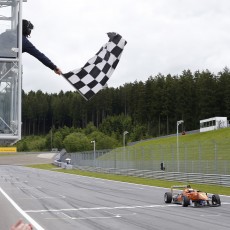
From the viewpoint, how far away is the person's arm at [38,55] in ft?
10.1

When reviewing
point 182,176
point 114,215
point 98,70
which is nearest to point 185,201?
point 114,215

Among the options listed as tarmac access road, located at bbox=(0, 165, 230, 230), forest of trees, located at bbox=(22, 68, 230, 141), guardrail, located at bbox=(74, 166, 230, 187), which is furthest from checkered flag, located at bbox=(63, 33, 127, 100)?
forest of trees, located at bbox=(22, 68, 230, 141)

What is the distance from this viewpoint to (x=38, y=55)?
3.07 meters

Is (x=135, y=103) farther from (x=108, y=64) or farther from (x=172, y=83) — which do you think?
(x=108, y=64)

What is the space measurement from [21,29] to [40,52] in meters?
0.18

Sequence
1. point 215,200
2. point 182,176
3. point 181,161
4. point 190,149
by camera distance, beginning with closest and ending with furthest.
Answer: point 215,200 < point 182,176 < point 181,161 < point 190,149

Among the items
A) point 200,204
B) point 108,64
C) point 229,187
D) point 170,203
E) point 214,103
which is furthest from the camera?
point 214,103

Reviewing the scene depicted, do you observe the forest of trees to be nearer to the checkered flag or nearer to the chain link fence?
the chain link fence

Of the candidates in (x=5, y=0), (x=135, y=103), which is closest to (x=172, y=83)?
(x=135, y=103)

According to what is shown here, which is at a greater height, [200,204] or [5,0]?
[5,0]

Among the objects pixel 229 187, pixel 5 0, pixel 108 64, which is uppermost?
pixel 5 0

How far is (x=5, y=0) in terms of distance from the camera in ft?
10.4

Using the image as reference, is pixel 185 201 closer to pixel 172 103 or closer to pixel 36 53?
pixel 36 53

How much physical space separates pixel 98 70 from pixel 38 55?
0.38 m
